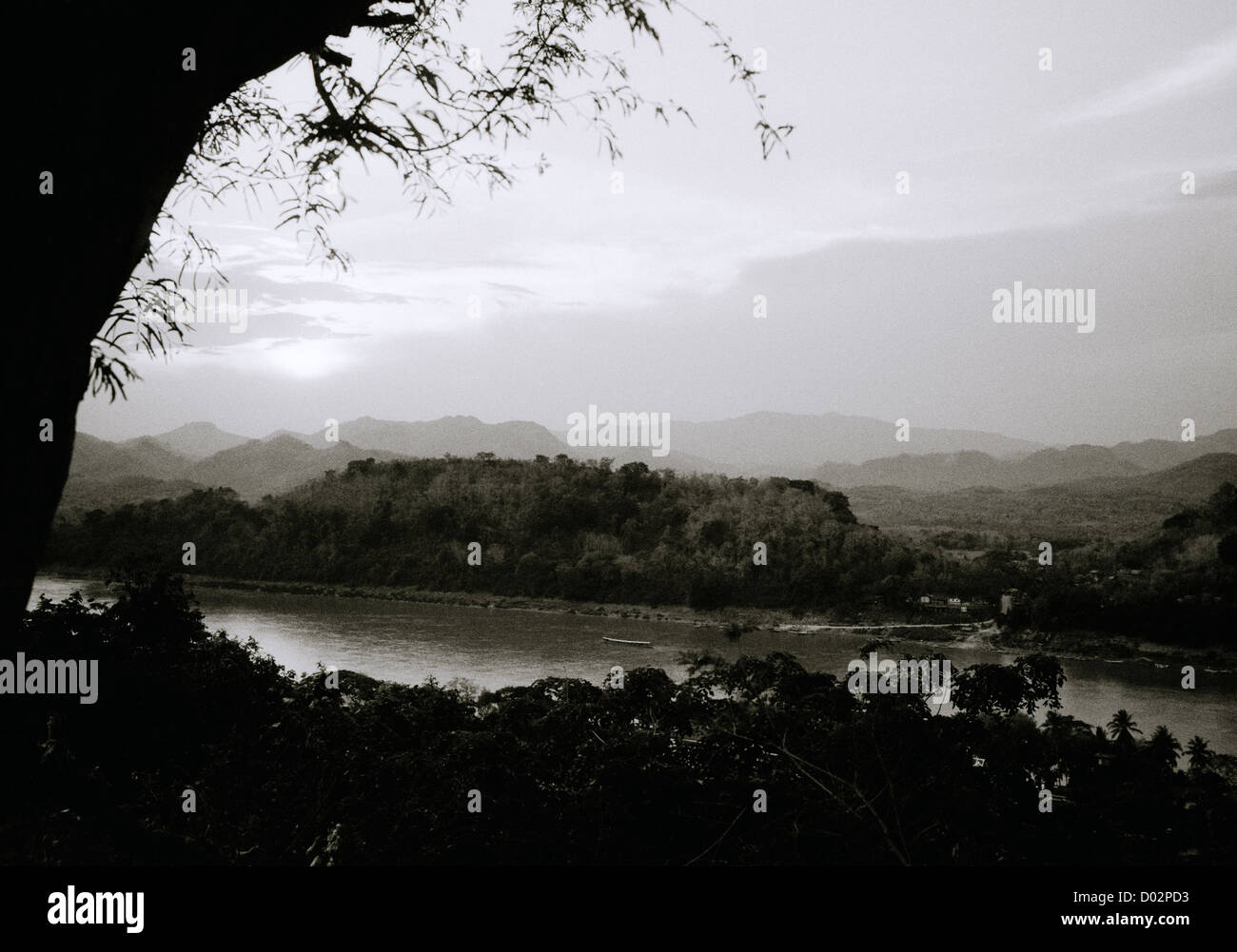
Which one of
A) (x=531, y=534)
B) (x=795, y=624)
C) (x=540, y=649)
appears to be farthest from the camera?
(x=531, y=534)

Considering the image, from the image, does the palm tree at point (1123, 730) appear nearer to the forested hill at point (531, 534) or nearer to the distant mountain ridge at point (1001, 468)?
the forested hill at point (531, 534)

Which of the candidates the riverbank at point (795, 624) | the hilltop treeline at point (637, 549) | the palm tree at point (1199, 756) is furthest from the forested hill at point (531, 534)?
the palm tree at point (1199, 756)

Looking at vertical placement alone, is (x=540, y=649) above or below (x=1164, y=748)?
below

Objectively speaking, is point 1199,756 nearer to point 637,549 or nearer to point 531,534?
point 637,549

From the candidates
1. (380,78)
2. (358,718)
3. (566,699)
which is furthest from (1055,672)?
(380,78)

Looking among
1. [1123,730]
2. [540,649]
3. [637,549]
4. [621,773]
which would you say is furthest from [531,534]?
[1123,730]

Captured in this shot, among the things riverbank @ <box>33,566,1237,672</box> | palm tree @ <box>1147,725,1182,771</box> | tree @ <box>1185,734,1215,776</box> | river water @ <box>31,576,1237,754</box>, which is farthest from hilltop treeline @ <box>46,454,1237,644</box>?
palm tree @ <box>1147,725,1182,771</box>
